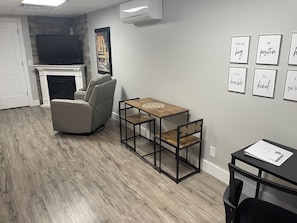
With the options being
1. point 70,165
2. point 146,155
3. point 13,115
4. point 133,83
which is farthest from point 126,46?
point 13,115

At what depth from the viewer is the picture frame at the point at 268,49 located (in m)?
1.87

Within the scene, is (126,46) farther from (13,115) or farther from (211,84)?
(13,115)

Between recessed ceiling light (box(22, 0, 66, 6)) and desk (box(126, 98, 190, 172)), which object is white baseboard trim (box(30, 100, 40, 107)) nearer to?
recessed ceiling light (box(22, 0, 66, 6))

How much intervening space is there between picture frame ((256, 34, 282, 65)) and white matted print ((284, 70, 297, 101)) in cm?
16

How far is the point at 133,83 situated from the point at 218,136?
1.95 m

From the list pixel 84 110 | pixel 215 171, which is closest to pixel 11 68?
pixel 84 110

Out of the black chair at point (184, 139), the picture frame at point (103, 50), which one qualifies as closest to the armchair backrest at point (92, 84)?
the picture frame at point (103, 50)

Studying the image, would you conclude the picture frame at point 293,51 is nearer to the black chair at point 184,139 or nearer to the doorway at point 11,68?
the black chair at point 184,139

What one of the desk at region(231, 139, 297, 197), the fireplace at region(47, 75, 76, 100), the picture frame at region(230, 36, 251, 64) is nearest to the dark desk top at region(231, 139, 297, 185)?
the desk at region(231, 139, 297, 197)

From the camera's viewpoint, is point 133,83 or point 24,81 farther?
point 24,81

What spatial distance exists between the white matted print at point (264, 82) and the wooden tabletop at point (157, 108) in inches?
36.7

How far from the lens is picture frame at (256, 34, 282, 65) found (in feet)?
6.12

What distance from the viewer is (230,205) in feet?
4.30

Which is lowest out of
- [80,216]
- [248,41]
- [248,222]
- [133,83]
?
[80,216]
